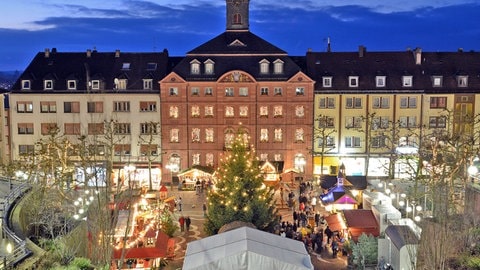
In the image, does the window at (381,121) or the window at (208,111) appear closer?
the window at (208,111)

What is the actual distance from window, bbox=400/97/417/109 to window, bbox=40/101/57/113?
3434 centimetres

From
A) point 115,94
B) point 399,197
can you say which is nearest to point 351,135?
point 399,197

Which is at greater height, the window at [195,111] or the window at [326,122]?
the window at [195,111]

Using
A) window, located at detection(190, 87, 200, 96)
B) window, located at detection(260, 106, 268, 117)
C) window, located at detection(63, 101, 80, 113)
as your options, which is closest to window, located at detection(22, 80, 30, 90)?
window, located at detection(63, 101, 80, 113)

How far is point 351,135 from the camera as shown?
61312 mm

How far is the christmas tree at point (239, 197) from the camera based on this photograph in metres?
37.2

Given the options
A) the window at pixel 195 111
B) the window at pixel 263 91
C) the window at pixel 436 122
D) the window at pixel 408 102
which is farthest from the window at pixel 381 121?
the window at pixel 195 111

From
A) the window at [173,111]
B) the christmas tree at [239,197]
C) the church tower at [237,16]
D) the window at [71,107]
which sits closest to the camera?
the christmas tree at [239,197]

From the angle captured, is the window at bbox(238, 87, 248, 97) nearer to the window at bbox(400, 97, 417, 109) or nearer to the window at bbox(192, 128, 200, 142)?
the window at bbox(192, 128, 200, 142)

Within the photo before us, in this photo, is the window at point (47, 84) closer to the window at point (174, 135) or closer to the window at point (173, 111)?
the window at point (173, 111)

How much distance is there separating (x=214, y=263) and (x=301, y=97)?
37.8 meters

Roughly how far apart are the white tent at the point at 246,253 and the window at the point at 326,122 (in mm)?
34295

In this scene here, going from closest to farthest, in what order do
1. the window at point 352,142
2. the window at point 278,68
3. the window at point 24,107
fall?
the window at point 278,68, the window at point 352,142, the window at point 24,107

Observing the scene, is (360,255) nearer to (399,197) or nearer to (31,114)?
(399,197)
